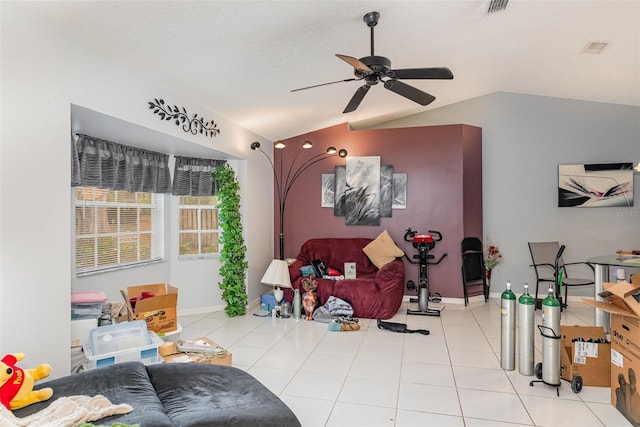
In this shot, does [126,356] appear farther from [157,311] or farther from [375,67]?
[375,67]

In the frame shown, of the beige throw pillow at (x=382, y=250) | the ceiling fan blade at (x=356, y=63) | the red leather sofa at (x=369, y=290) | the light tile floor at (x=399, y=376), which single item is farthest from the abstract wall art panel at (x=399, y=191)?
the ceiling fan blade at (x=356, y=63)

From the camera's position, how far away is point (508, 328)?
3.24 metres

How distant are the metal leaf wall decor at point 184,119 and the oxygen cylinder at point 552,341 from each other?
3789mm

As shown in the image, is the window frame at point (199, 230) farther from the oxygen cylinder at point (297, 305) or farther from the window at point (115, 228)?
the oxygen cylinder at point (297, 305)

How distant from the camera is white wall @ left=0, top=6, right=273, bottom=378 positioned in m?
2.34

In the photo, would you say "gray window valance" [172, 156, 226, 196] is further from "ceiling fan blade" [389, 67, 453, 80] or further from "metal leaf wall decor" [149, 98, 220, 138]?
"ceiling fan blade" [389, 67, 453, 80]

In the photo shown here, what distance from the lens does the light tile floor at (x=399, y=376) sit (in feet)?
8.39

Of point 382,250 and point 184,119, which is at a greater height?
point 184,119

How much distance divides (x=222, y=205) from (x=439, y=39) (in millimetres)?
3312

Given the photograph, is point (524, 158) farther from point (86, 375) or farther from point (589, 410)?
point (86, 375)

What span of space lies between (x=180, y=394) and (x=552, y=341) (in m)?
2.65

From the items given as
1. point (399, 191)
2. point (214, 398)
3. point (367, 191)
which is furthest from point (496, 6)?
point (214, 398)

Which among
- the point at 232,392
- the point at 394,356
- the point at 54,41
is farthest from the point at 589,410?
the point at 54,41

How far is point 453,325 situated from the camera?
4707 millimetres
